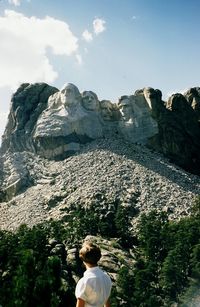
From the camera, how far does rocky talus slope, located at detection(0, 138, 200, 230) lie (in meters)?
98.2

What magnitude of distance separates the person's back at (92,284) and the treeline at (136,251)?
1425 inches

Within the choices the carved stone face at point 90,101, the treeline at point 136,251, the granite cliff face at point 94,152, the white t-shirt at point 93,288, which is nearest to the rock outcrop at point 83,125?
the carved stone face at point 90,101

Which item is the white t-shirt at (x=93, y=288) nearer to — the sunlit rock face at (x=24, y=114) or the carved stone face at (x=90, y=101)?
the sunlit rock face at (x=24, y=114)

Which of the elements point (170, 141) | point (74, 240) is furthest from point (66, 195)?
point (170, 141)

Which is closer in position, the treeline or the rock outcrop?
the treeline

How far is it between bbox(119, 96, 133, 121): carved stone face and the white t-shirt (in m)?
124

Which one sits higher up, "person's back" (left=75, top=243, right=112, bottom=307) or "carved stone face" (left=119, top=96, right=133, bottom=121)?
"carved stone face" (left=119, top=96, right=133, bottom=121)

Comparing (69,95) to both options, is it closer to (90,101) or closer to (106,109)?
(90,101)

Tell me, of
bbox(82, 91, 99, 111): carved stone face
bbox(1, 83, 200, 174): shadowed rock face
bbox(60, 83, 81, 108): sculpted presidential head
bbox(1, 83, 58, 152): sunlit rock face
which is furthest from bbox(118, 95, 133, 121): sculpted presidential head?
bbox(1, 83, 58, 152): sunlit rock face

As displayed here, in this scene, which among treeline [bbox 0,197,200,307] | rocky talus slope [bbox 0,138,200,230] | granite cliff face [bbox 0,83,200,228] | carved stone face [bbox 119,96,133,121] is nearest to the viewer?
treeline [bbox 0,197,200,307]

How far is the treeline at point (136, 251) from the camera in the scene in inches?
2566

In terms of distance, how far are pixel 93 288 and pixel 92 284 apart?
6cm

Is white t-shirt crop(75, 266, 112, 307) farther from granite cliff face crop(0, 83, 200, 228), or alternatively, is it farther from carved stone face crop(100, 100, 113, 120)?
carved stone face crop(100, 100, 113, 120)

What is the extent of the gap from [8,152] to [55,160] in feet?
42.2
